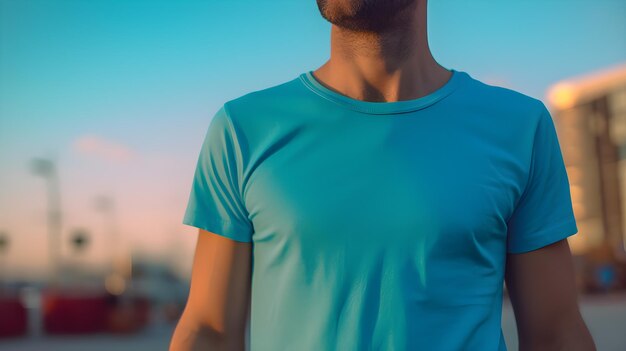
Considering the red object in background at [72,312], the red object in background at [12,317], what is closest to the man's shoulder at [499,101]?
the red object in background at [72,312]

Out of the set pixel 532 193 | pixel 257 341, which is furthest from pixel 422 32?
pixel 257 341

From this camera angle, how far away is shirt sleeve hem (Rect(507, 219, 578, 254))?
165 cm

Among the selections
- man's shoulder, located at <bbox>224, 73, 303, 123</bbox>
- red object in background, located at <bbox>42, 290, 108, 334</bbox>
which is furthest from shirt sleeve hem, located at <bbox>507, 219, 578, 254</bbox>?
red object in background, located at <bbox>42, 290, 108, 334</bbox>

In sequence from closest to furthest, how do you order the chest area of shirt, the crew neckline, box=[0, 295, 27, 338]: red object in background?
the chest area of shirt → the crew neckline → box=[0, 295, 27, 338]: red object in background

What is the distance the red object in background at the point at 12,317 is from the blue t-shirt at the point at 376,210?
25.9m

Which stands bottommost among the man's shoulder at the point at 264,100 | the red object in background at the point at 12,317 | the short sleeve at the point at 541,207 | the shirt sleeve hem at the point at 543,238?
the red object in background at the point at 12,317

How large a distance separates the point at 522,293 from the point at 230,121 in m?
0.76

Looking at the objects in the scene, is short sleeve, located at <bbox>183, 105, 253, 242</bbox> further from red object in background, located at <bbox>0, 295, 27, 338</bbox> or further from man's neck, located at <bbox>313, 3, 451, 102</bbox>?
red object in background, located at <bbox>0, 295, 27, 338</bbox>

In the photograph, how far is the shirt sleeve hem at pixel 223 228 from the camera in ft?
5.22

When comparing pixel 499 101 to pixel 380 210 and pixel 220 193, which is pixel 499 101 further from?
pixel 220 193

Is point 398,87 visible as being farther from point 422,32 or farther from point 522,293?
point 522,293

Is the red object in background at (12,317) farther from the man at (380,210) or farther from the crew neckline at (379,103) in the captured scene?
the crew neckline at (379,103)

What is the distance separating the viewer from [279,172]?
1562 mm

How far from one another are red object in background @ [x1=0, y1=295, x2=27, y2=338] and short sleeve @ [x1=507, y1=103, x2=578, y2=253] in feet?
85.7
